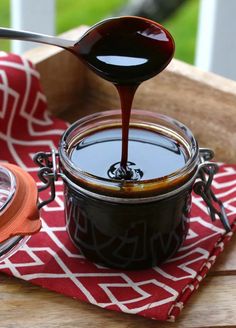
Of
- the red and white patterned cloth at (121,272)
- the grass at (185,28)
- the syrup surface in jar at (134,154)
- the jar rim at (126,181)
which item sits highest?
the jar rim at (126,181)

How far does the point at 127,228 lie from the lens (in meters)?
0.80

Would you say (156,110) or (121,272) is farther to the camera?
(156,110)

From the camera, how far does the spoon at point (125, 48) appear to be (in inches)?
31.5

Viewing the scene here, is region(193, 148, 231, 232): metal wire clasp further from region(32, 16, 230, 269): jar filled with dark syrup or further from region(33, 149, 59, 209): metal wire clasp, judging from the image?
region(33, 149, 59, 209): metal wire clasp

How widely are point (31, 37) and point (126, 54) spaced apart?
10cm

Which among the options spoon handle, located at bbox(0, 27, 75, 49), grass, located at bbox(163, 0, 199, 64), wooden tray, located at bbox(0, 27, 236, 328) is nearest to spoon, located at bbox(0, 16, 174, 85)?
spoon handle, located at bbox(0, 27, 75, 49)

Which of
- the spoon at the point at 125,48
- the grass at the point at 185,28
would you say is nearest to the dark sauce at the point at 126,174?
the spoon at the point at 125,48

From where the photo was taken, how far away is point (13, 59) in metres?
1.07

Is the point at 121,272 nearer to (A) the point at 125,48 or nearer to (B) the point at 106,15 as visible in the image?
(A) the point at 125,48

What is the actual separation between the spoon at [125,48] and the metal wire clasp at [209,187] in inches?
4.6

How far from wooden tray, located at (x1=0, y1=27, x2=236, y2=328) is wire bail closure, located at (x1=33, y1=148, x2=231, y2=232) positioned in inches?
1.5

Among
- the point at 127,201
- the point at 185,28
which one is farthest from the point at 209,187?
the point at 185,28

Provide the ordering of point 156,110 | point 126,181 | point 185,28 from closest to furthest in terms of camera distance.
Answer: point 126,181, point 156,110, point 185,28

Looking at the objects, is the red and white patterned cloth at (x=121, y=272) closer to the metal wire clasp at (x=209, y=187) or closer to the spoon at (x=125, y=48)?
the metal wire clasp at (x=209, y=187)
